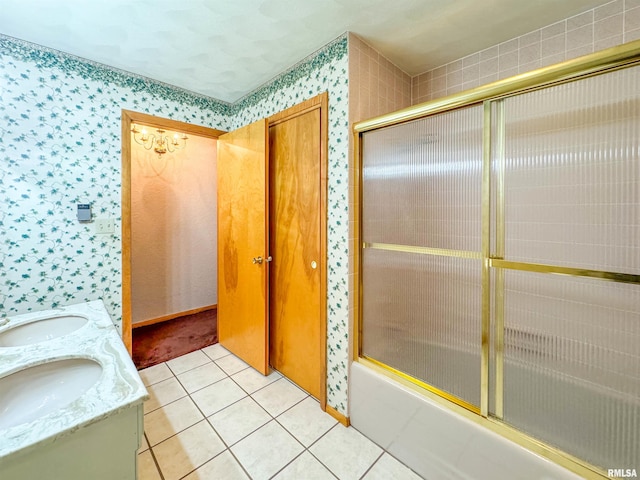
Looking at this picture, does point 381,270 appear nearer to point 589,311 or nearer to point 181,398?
point 589,311

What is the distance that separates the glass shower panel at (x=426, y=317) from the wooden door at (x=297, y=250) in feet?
1.26

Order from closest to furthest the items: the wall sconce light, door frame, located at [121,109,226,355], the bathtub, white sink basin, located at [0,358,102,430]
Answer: white sink basin, located at [0,358,102,430]
the bathtub
door frame, located at [121,109,226,355]
the wall sconce light

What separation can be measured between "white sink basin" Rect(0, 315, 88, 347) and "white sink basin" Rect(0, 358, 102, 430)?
1.77ft

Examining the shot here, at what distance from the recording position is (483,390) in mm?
1167

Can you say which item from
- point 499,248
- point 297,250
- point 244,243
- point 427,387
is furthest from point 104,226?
point 499,248

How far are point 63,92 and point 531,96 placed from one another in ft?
8.56

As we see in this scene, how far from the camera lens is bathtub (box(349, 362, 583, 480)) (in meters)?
1.05

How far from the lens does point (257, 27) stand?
152cm

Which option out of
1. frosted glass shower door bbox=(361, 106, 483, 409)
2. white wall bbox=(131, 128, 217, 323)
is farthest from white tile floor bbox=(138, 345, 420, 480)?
white wall bbox=(131, 128, 217, 323)

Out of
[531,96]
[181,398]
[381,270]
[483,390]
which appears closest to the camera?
[531,96]

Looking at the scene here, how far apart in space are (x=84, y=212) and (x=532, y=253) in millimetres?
2562

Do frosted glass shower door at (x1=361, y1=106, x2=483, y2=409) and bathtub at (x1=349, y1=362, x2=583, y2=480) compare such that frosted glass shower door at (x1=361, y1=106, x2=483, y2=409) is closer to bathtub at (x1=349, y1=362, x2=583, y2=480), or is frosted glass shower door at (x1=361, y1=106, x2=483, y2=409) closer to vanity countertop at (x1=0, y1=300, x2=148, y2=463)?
bathtub at (x1=349, y1=362, x2=583, y2=480)

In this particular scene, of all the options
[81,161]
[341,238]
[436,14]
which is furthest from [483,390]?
[81,161]

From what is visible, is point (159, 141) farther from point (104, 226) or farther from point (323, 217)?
Result: point (323, 217)
